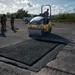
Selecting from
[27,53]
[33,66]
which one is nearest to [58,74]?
[33,66]

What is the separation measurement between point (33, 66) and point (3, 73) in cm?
140

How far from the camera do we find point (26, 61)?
7.79 m

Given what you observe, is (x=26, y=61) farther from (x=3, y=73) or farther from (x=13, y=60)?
(x=3, y=73)

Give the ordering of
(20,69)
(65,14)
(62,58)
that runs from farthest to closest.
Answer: (65,14)
(62,58)
(20,69)

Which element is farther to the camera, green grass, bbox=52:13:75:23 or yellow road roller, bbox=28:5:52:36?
green grass, bbox=52:13:75:23

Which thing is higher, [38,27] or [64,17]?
[38,27]

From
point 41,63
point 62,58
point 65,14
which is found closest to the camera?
point 41,63

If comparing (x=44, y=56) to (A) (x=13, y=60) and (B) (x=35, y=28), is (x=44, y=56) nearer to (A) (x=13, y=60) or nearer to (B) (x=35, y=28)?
(A) (x=13, y=60)

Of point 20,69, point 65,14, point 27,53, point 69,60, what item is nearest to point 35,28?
point 27,53

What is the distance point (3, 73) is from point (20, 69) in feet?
2.44

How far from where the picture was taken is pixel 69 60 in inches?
319

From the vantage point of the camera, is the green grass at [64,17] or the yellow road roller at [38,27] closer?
the yellow road roller at [38,27]

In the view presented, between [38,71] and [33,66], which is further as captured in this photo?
[33,66]

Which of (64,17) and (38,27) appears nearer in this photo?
(38,27)
